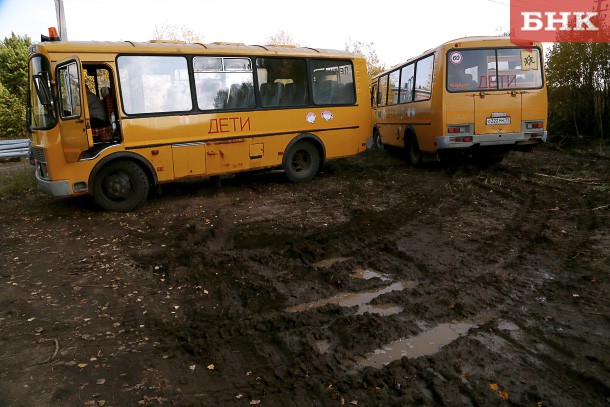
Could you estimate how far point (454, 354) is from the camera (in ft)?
11.9

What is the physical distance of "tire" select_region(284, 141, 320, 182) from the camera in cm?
1071

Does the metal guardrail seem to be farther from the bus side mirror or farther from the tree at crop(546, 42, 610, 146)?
the tree at crop(546, 42, 610, 146)

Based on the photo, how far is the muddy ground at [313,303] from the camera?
332 centimetres

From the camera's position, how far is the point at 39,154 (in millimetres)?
8188

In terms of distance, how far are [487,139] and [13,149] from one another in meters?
15.7

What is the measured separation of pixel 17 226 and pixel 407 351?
674 centimetres

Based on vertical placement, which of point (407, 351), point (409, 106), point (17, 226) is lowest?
point (407, 351)

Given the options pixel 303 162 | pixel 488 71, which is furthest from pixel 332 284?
pixel 488 71

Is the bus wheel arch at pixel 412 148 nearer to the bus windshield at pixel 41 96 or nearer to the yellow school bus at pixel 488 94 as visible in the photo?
the yellow school bus at pixel 488 94

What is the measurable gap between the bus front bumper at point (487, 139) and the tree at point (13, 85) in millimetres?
8566

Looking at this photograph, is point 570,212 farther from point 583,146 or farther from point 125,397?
point 583,146

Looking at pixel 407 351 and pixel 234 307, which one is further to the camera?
pixel 234 307

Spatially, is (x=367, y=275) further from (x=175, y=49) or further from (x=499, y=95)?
(x=499, y=95)

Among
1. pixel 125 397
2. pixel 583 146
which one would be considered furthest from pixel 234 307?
pixel 583 146
